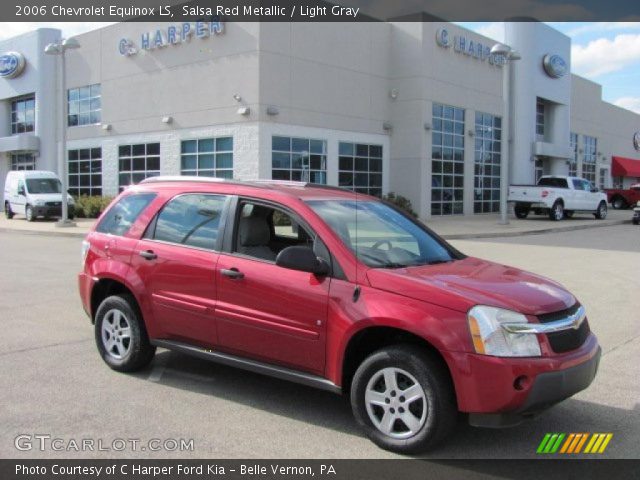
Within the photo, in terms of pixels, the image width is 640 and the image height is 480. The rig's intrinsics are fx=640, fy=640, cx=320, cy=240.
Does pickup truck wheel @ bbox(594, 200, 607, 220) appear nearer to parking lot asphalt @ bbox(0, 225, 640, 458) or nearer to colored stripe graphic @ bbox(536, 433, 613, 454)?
parking lot asphalt @ bbox(0, 225, 640, 458)

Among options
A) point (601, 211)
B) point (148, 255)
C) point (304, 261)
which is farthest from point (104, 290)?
point (601, 211)

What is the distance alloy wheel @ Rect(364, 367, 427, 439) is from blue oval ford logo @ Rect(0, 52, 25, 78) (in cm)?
4023

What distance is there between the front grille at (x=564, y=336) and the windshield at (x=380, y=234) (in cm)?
105

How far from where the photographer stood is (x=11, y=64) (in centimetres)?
3856

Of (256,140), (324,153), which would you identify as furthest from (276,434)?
(324,153)

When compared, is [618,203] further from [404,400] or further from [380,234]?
[404,400]

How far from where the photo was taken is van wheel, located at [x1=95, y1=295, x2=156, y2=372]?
561 cm

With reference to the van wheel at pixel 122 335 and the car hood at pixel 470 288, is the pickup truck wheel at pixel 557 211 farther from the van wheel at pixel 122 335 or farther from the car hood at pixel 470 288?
the van wheel at pixel 122 335

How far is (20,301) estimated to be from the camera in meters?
9.21

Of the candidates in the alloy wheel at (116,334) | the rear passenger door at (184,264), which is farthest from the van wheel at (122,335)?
the rear passenger door at (184,264)

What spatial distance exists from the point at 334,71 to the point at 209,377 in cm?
2447

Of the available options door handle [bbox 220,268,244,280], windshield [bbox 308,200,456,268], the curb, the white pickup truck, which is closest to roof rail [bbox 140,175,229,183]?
door handle [bbox 220,268,244,280]

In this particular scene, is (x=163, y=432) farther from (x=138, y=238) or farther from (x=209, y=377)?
(x=138, y=238)

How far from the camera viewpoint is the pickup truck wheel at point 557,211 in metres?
29.2
